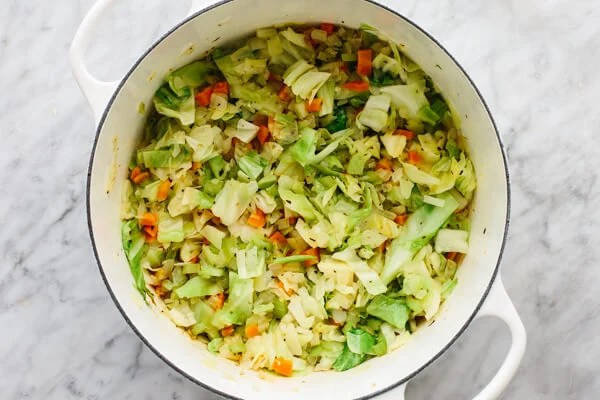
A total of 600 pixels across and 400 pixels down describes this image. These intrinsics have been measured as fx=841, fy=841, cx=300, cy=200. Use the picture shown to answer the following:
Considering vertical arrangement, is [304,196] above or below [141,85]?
below

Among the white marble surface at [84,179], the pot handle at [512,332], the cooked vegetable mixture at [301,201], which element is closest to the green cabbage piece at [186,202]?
the cooked vegetable mixture at [301,201]

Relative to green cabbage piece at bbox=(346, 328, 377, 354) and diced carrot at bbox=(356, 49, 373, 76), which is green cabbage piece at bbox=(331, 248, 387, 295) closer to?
green cabbage piece at bbox=(346, 328, 377, 354)

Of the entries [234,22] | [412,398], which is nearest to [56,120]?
[234,22]

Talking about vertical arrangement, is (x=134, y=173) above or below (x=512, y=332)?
above

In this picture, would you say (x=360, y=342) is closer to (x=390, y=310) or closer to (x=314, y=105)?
(x=390, y=310)

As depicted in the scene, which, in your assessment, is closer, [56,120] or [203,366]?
[203,366]

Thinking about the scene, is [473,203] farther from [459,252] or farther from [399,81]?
[399,81]

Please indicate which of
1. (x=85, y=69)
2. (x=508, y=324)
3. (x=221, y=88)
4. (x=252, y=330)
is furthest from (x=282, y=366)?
(x=85, y=69)
